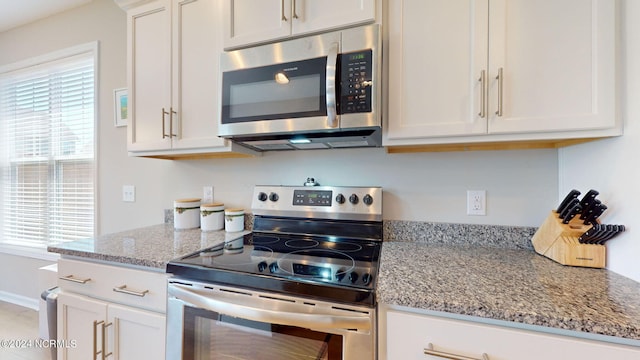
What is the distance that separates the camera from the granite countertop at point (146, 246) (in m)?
1.10

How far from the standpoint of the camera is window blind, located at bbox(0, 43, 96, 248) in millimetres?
2275

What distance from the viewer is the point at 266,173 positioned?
1.70 m

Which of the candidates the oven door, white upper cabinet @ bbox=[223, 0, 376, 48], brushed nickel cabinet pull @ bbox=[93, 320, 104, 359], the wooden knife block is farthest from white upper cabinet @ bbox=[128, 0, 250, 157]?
the wooden knife block

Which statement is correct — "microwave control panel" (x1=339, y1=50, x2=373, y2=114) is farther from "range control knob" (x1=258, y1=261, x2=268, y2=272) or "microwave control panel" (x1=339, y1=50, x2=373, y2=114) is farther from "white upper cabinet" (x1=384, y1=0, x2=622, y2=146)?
"range control knob" (x1=258, y1=261, x2=268, y2=272)

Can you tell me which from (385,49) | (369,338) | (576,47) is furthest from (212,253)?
(576,47)

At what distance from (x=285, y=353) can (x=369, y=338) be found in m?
0.29

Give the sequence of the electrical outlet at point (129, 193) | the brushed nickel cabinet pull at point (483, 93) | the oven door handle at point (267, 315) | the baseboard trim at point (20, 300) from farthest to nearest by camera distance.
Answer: the baseboard trim at point (20, 300), the electrical outlet at point (129, 193), the brushed nickel cabinet pull at point (483, 93), the oven door handle at point (267, 315)

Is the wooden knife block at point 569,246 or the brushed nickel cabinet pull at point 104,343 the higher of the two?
the wooden knife block at point 569,246

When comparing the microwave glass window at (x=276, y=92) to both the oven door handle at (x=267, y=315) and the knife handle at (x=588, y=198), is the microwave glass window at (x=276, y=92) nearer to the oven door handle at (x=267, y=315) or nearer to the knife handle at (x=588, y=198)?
the oven door handle at (x=267, y=315)

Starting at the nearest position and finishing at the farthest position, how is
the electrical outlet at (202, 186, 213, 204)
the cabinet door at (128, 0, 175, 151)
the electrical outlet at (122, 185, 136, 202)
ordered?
the cabinet door at (128, 0, 175, 151) < the electrical outlet at (202, 186, 213, 204) < the electrical outlet at (122, 185, 136, 202)

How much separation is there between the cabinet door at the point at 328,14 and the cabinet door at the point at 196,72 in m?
0.46

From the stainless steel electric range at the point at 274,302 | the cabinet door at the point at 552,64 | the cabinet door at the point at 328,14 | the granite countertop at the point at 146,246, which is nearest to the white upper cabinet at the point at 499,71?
the cabinet door at the point at 552,64

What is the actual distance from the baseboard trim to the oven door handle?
259 cm

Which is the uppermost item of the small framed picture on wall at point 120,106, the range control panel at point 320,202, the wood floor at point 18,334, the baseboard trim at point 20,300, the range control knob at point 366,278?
the small framed picture on wall at point 120,106
